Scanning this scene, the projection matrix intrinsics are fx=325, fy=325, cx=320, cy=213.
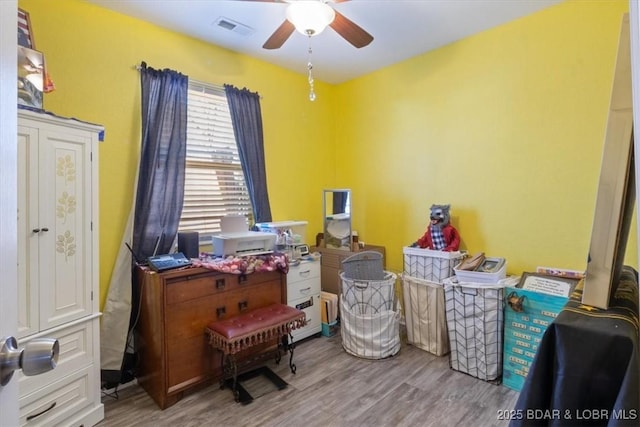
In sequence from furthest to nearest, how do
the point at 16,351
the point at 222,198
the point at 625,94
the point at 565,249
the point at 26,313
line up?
the point at 222,198 → the point at 565,249 → the point at 26,313 → the point at 625,94 → the point at 16,351

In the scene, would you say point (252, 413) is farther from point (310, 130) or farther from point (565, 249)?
point (310, 130)

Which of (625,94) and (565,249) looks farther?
(565,249)

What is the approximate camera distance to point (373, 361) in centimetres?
262

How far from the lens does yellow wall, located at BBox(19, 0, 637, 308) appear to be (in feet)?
7.40

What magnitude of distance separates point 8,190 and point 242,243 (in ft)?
6.80

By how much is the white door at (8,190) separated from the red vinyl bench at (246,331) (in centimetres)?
153

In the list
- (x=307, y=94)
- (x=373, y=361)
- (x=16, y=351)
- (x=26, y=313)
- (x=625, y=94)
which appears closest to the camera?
(x=16, y=351)

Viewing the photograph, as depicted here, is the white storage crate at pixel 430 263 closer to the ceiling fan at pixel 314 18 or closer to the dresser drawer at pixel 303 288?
the dresser drawer at pixel 303 288

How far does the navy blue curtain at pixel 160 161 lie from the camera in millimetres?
2438

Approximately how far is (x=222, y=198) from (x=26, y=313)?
164cm

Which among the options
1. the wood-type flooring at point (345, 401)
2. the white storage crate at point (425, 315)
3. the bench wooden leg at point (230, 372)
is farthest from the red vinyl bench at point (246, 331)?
the white storage crate at point (425, 315)

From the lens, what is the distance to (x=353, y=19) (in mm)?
2545

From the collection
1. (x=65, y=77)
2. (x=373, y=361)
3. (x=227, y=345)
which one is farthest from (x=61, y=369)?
(x=373, y=361)

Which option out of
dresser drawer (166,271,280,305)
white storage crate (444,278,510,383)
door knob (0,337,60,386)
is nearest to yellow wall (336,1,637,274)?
white storage crate (444,278,510,383)
